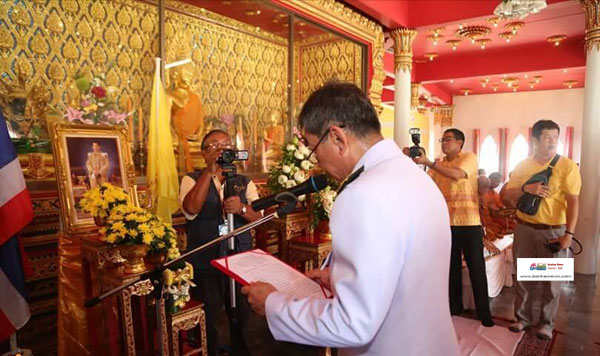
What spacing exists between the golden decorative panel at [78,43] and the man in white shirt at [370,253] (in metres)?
3.53

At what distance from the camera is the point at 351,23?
18.6 ft

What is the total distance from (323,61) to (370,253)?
547 cm

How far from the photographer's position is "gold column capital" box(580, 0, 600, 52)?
5.12 m

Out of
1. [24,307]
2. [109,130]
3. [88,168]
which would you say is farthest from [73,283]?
[109,130]

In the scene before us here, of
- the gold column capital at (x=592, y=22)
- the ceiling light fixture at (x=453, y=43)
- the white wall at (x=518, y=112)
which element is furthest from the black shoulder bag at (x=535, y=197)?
the white wall at (x=518, y=112)

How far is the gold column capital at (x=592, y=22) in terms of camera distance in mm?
5125

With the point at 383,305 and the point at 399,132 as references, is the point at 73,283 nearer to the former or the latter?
the point at 383,305

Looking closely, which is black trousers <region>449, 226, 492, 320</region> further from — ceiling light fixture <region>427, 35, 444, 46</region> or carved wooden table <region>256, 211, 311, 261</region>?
ceiling light fixture <region>427, 35, 444, 46</region>

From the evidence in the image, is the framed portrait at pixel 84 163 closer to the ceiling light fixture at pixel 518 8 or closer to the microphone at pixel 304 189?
the microphone at pixel 304 189

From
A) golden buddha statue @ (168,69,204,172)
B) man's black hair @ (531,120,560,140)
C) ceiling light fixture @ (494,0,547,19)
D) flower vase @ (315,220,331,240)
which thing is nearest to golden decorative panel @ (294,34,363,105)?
golden buddha statue @ (168,69,204,172)

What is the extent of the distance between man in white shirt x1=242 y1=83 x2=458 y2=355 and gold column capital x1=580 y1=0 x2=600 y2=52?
18.4 feet

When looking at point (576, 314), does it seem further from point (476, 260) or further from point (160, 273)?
point (160, 273)

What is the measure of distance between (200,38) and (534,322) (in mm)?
4880

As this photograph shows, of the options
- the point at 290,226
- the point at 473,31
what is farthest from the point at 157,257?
the point at 473,31
